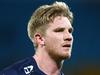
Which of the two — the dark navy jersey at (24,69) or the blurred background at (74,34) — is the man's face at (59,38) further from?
the blurred background at (74,34)

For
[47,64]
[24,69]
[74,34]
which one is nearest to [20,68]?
[24,69]

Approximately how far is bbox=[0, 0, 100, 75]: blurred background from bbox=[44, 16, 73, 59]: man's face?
1885 mm

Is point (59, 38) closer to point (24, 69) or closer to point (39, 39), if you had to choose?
point (39, 39)

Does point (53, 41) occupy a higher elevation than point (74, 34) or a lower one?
higher

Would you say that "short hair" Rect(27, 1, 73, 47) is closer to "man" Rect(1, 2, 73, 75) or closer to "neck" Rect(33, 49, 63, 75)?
"man" Rect(1, 2, 73, 75)

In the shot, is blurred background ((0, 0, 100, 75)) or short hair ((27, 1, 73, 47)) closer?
short hair ((27, 1, 73, 47))

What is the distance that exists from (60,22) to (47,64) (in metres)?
0.26

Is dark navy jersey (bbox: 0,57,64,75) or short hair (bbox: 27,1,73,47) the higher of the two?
short hair (bbox: 27,1,73,47)

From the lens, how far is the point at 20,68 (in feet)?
8.09

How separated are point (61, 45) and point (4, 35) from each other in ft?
7.26

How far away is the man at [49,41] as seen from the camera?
2.43 meters

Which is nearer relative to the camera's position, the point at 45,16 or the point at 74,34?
the point at 45,16

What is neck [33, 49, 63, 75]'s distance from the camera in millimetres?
2471

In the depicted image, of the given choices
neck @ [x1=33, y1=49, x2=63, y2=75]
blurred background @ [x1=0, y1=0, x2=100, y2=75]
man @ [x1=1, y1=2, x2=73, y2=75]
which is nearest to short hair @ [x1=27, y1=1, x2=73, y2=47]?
man @ [x1=1, y1=2, x2=73, y2=75]
